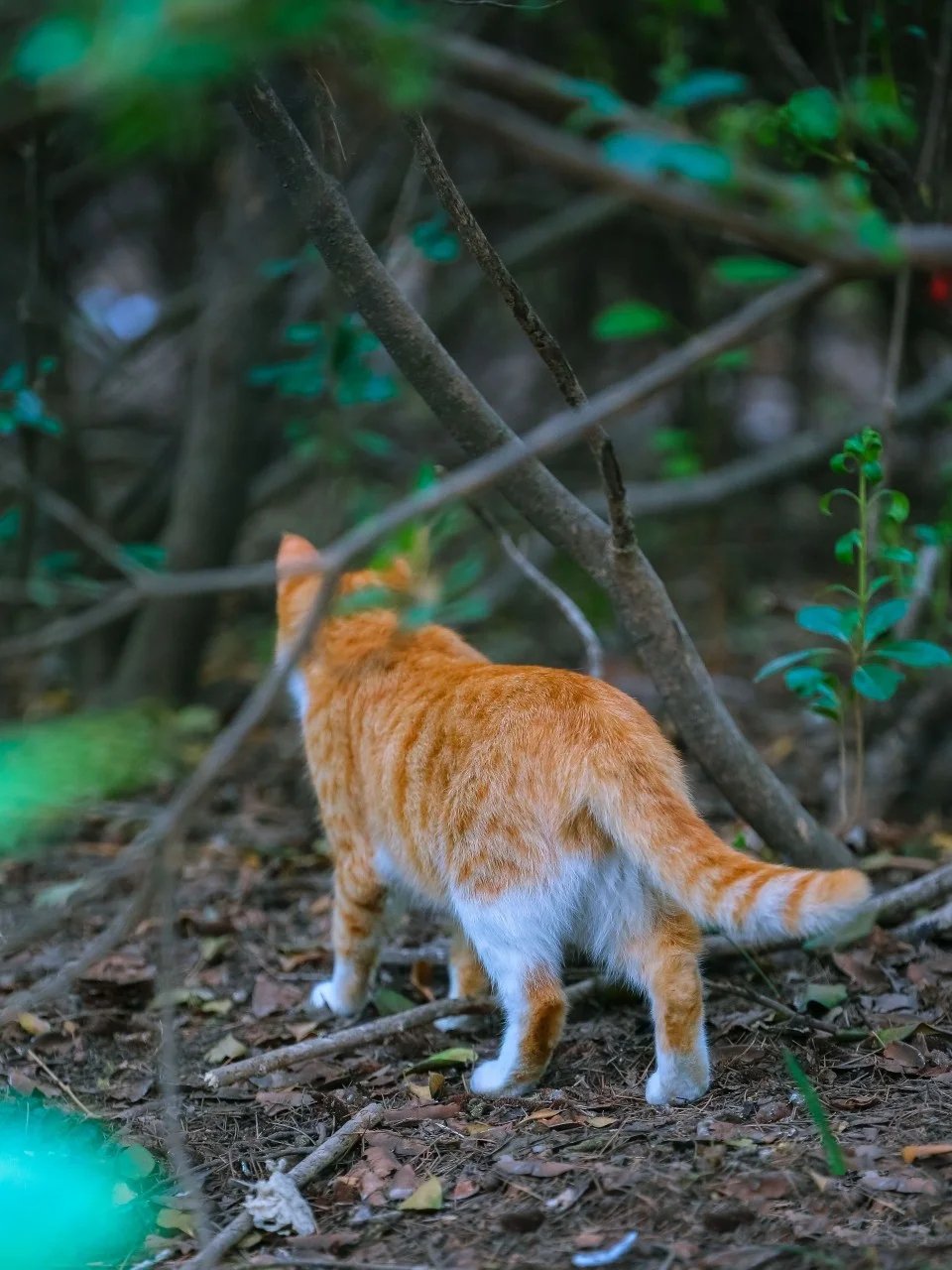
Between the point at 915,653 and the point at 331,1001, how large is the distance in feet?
6.16

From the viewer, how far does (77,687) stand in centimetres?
614

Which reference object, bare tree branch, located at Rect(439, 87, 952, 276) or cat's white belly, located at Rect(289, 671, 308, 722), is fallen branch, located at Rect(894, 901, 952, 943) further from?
bare tree branch, located at Rect(439, 87, 952, 276)

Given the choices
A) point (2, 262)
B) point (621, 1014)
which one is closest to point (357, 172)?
point (2, 262)

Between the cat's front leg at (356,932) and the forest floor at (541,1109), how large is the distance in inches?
4.7

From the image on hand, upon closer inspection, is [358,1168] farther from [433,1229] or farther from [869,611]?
[869,611]

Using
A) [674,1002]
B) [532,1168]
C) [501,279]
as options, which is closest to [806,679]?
[674,1002]

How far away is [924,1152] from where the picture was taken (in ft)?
7.79

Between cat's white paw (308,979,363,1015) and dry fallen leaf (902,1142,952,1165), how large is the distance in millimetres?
1594

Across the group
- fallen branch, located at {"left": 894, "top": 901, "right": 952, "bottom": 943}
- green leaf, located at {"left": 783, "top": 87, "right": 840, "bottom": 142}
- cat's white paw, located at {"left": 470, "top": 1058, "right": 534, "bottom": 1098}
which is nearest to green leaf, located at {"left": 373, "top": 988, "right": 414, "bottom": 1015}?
cat's white paw, located at {"left": 470, "top": 1058, "right": 534, "bottom": 1098}

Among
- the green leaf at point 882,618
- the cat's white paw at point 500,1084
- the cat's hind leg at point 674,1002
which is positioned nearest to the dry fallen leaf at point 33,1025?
the cat's white paw at point 500,1084

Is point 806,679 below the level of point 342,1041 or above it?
above

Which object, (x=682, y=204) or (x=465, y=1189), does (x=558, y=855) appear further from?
(x=682, y=204)

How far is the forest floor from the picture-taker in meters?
2.21

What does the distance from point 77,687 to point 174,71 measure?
5143mm
